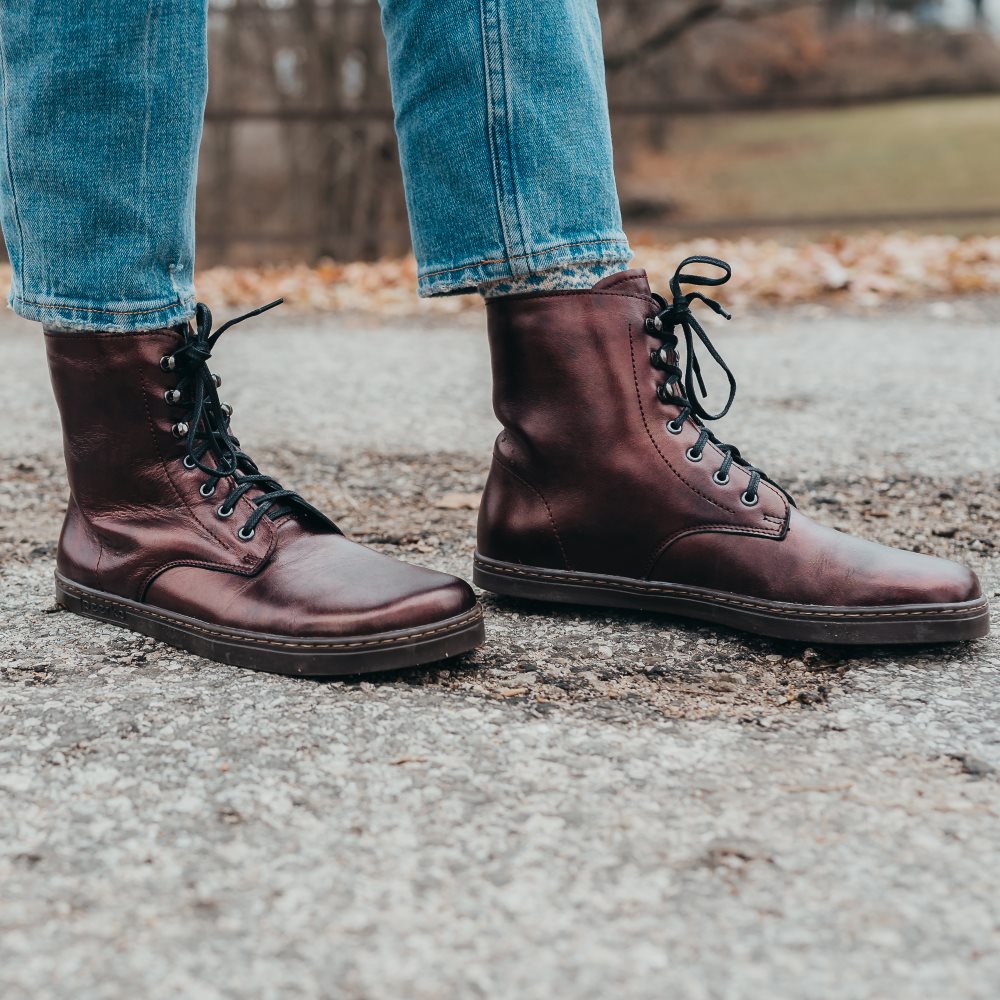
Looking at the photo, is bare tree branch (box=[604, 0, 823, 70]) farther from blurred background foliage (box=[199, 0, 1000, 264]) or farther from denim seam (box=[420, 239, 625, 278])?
denim seam (box=[420, 239, 625, 278])

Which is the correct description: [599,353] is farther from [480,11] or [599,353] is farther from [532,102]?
[480,11]

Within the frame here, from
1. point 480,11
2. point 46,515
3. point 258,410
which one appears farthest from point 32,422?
point 480,11

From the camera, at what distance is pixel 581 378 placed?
1293mm

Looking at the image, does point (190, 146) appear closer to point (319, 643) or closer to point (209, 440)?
point (209, 440)

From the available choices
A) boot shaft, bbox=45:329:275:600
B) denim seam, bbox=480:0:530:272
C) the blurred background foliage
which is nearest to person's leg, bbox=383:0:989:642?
denim seam, bbox=480:0:530:272

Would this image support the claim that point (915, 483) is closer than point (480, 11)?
No

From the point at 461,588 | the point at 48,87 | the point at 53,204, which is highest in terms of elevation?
the point at 48,87

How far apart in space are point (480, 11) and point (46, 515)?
3.63 feet

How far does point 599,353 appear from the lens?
1287 millimetres

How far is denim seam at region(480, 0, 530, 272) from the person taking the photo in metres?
1.23

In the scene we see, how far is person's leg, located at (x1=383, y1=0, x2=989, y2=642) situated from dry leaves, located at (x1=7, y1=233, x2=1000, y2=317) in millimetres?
2757

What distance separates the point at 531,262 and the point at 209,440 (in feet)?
1.36

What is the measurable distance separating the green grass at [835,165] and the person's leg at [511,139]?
8.63 metres

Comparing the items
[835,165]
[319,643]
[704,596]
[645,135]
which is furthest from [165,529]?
[835,165]
